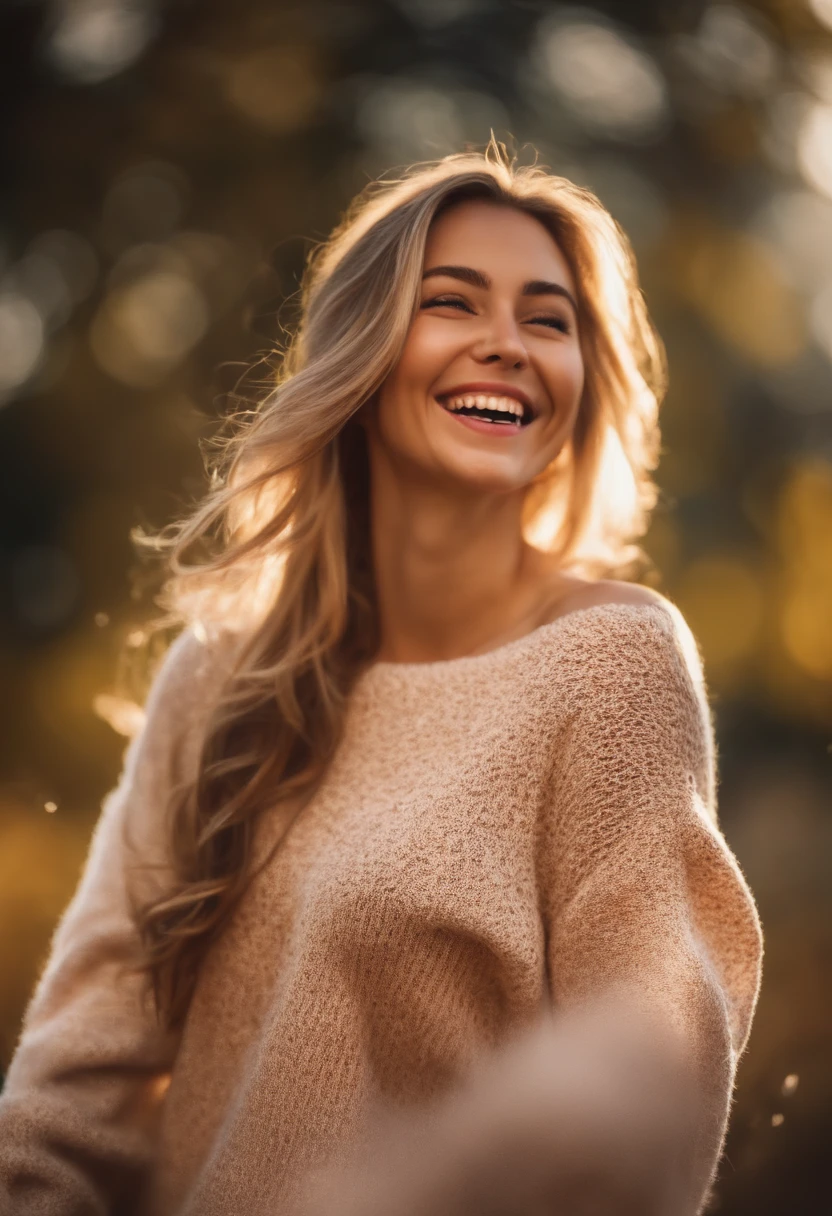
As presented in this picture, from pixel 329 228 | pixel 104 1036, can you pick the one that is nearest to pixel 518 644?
pixel 104 1036

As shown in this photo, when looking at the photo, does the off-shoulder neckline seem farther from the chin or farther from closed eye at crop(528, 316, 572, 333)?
closed eye at crop(528, 316, 572, 333)

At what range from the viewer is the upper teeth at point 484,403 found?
1.56m

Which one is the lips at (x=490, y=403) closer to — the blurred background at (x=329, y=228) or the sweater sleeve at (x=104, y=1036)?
the sweater sleeve at (x=104, y=1036)

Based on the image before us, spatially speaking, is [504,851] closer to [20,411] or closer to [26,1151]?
[26,1151]

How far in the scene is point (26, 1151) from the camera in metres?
1.49

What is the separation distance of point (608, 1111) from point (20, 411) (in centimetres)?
273

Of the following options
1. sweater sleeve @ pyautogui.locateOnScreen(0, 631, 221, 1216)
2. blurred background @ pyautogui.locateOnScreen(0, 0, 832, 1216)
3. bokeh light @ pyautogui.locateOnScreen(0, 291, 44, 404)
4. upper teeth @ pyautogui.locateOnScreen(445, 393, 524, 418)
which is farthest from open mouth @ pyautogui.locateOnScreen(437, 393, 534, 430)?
bokeh light @ pyautogui.locateOnScreen(0, 291, 44, 404)

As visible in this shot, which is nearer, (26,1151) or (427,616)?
(26,1151)

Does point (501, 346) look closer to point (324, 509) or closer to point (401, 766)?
point (324, 509)

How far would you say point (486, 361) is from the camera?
1573 mm

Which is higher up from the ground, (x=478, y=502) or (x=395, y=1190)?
(x=478, y=502)

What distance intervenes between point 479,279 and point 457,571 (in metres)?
0.38

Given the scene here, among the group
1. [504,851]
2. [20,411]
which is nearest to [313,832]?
[504,851]

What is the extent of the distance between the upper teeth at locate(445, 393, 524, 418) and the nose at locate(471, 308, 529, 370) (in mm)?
44
